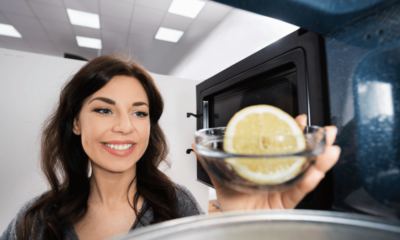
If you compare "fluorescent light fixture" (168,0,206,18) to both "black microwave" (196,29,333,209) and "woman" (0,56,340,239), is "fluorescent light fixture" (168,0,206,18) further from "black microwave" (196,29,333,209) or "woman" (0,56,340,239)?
"black microwave" (196,29,333,209)

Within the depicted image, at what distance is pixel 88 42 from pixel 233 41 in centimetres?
189

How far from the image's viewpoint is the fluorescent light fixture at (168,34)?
2205 millimetres

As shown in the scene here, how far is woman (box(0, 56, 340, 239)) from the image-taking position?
0.62 meters

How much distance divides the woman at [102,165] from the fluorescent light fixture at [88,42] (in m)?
2.13

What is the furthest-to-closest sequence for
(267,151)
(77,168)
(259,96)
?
(77,168)
(259,96)
(267,151)

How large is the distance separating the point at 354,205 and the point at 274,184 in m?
0.13

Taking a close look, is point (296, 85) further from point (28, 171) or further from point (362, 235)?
point (28, 171)

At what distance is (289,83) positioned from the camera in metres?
0.38

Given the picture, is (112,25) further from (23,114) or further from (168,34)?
(23,114)

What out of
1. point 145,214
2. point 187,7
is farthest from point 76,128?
point 187,7

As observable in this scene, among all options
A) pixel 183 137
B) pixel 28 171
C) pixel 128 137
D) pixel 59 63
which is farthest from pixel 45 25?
pixel 128 137

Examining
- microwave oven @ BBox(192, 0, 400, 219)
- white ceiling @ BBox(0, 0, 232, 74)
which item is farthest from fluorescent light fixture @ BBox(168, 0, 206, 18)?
microwave oven @ BBox(192, 0, 400, 219)

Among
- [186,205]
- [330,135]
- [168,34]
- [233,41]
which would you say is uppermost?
[168,34]

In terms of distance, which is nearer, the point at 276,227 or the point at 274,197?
the point at 276,227
